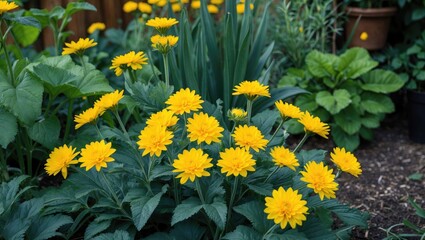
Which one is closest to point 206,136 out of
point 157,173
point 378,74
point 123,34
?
point 157,173

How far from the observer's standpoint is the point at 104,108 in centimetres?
195

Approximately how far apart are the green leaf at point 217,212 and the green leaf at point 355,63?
193 cm

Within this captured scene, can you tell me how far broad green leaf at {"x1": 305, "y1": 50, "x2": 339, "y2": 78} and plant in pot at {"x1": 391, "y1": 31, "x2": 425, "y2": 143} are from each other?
1.72ft

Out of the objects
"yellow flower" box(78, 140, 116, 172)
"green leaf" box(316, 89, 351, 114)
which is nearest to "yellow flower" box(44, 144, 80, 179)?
"yellow flower" box(78, 140, 116, 172)

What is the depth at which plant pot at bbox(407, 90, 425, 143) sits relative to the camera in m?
3.63

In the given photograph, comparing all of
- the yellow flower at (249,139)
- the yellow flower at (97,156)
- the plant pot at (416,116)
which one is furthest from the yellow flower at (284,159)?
the plant pot at (416,116)

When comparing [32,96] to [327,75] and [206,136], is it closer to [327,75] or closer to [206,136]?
[206,136]

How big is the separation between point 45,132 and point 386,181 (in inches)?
72.7

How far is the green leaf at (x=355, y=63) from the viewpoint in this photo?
3.50 meters

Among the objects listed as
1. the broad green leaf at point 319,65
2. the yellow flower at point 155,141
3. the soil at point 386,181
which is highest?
the yellow flower at point 155,141

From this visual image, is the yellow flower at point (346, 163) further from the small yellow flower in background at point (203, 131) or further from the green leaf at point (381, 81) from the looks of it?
the green leaf at point (381, 81)

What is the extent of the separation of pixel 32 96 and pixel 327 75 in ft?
6.41

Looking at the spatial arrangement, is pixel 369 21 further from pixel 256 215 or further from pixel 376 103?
pixel 256 215

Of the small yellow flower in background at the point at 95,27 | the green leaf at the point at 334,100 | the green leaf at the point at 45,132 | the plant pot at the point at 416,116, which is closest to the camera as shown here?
the green leaf at the point at 45,132
